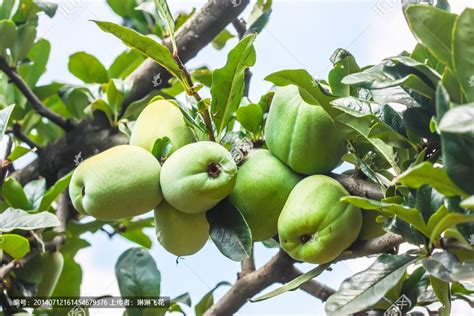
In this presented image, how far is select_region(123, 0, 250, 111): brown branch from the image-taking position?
0.96 m

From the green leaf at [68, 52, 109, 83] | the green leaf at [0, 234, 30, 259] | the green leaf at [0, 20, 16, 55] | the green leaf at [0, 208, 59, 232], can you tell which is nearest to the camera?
the green leaf at [0, 208, 59, 232]

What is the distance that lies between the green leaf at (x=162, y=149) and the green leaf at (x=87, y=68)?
58 cm

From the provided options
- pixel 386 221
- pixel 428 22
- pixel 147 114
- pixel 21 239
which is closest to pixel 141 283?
pixel 21 239

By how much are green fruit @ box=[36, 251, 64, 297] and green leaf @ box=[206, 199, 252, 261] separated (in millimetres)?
432

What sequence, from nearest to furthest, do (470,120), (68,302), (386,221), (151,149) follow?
(470,120) → (386,221) → (151,149) → (68,302)

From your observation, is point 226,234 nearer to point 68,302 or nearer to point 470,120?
point 470,120

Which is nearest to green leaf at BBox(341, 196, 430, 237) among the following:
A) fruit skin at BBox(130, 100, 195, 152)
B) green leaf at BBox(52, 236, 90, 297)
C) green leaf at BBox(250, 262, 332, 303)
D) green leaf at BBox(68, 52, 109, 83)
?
green leaf at BBox(250, 262, 332, 303)

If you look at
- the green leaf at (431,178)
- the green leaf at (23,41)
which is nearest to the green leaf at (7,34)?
the green leaf at (23,41)

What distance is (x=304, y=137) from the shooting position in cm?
61

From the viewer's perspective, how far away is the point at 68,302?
3.22ft

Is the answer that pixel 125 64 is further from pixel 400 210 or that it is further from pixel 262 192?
pixel 400 210

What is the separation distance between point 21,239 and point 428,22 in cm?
54

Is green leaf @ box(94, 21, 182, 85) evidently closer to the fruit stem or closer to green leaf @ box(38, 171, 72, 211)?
the fruit stem

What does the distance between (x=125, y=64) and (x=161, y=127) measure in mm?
569
